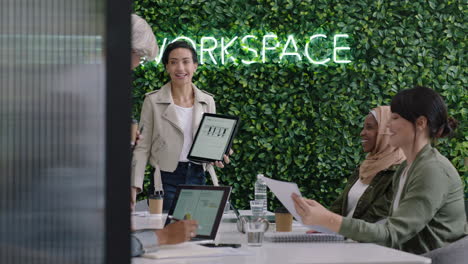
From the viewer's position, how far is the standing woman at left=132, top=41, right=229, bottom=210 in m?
4.35

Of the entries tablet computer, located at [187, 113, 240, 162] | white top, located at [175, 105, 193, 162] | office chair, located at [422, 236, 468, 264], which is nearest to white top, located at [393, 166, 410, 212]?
office chair, located at [422, 236, 468, 264]

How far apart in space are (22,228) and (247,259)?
104 cm

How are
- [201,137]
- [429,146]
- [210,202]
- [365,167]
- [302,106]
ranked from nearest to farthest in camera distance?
[210,202] < [429,146] < [365,167] < [201,137] < [302,106]

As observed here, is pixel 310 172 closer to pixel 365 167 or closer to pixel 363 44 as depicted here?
pixel 363 44

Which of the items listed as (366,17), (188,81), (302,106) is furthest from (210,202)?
(366,17)

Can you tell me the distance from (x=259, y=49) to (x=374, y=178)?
2753 mm

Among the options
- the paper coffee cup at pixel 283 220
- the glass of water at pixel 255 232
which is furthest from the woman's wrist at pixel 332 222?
the paper coffee cup at pixel 283 220

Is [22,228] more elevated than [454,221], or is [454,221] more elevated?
[22,228]

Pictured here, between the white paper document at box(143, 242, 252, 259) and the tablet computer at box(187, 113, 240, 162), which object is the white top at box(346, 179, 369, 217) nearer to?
the tablet computer at box(187, 113, 240, 162)

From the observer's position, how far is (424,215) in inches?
101

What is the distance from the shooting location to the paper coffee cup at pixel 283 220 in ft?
9.84

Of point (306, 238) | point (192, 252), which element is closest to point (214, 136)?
point (306, 238)

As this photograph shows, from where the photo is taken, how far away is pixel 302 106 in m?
5.88

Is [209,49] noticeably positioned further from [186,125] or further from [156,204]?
[156,204]
